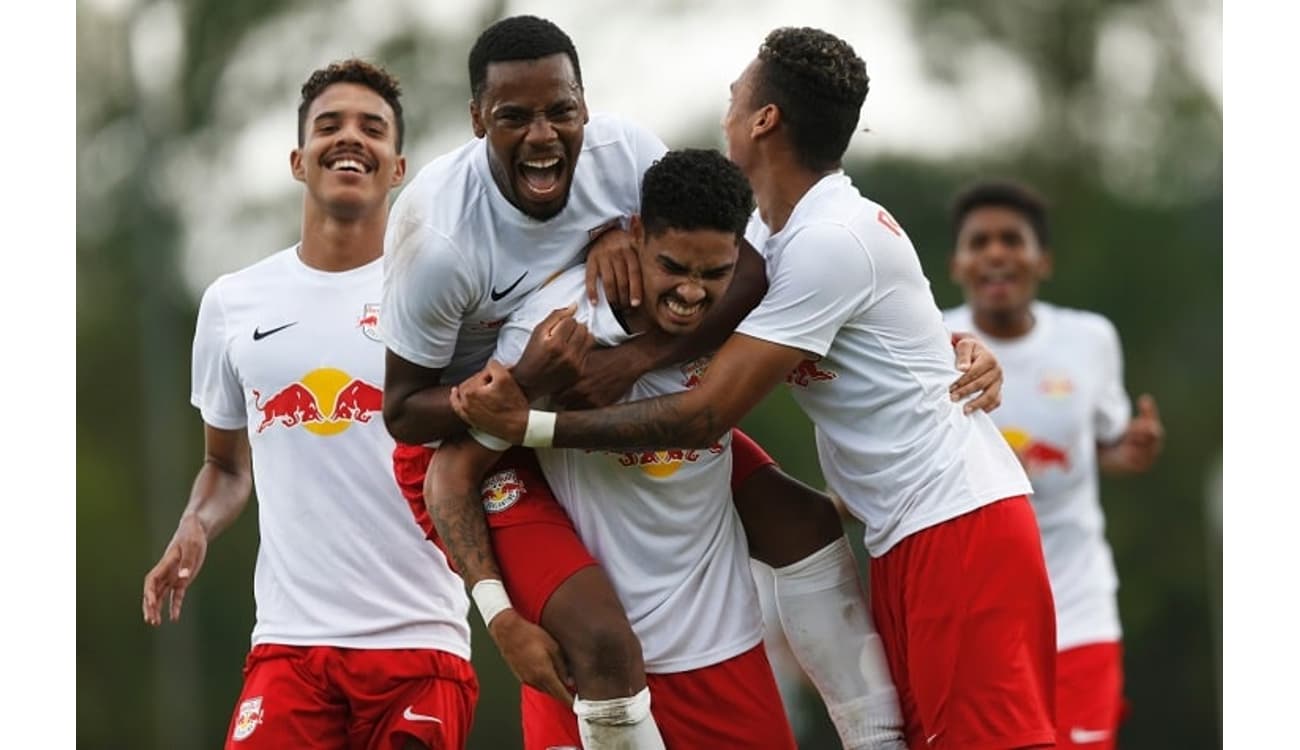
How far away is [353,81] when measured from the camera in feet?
18.1

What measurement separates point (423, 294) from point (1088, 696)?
413 cm

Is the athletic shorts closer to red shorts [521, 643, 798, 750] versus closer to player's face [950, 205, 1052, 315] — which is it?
red shorts [521, 643, 798, 750]

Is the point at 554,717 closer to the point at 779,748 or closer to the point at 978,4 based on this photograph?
the point at 779,748

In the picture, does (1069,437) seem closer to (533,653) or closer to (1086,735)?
(1086,735)

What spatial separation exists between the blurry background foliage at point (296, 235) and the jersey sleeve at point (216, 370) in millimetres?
9224

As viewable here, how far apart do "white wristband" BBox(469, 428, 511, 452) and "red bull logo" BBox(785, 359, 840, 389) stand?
0.70 metres

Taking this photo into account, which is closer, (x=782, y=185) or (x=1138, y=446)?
(x=782, y=185)

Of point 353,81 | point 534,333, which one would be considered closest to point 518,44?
point 534,333

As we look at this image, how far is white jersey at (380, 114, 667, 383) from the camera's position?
424 centimetres

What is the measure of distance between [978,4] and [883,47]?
2814mm

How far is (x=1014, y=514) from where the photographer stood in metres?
4.43

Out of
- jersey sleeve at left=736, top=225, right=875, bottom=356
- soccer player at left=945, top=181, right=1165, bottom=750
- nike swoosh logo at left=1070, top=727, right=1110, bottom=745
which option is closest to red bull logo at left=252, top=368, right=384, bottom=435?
jersey sleeve at left=736, top=225, right=875, bottom=356

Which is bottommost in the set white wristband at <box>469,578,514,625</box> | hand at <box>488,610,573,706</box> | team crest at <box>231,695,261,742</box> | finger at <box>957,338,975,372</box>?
team crest at <box>231,695,261,742</box>

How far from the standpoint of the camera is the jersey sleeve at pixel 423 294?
13.8 feet
